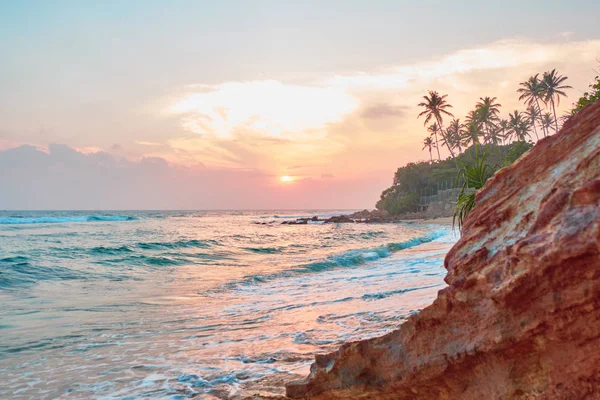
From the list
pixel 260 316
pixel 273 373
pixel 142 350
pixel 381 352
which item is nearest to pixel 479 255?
pixel 381 352

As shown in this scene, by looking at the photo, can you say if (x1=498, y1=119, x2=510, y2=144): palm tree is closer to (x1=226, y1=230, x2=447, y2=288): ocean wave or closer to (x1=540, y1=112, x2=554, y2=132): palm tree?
(x1=540, y1=112, x2=554, y2=132): palm tree

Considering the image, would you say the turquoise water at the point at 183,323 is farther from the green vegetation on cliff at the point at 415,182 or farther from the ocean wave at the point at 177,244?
the green vegetation on cliff at the point at 415,182

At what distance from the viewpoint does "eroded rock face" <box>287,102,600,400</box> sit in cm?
220

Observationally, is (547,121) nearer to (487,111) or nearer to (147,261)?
(487,111)

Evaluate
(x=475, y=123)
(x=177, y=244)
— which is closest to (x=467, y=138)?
(x=475, y=123)

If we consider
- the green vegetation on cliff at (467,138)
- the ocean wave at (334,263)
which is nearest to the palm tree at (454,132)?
the green vegetation on cliff at (467,138)

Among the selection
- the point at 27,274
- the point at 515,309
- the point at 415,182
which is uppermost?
the point at 415,182

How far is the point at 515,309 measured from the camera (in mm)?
2383

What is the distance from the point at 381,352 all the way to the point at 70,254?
22.0 meters

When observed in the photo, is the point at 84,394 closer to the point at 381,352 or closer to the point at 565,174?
the point at 381,352

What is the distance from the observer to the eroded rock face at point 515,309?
7.22 ft

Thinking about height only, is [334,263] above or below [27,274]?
below

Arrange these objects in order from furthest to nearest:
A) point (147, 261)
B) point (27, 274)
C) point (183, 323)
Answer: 1. point (147, 261)
2. point (27, 274)
3. point (183, 323)

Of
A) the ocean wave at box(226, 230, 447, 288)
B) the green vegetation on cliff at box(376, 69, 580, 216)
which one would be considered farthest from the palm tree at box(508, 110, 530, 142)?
the ocean wave at box(226, 230, 447, 288)
